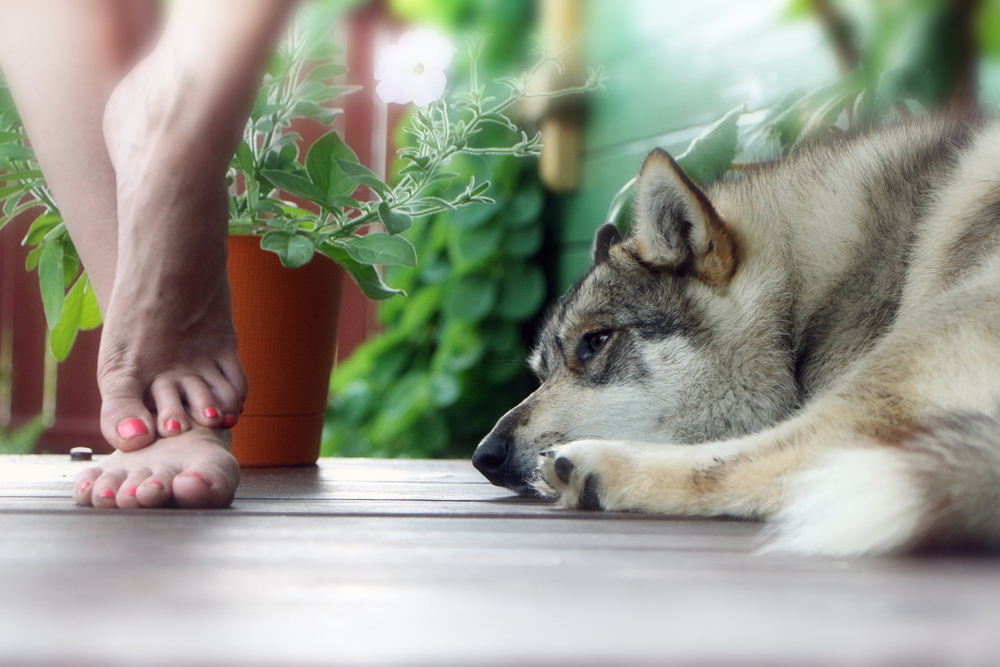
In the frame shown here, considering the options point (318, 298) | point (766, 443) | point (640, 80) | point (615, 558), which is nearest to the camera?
point (615, 558)

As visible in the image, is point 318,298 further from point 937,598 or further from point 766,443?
point 937,598

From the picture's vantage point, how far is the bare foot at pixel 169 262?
1.33 meters

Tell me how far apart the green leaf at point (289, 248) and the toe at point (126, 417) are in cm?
50

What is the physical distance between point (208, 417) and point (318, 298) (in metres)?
0.69

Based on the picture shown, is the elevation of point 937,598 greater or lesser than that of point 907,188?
lesser

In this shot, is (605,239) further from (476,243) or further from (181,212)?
(476,243)

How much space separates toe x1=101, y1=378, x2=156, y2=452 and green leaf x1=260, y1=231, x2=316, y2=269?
50 cm

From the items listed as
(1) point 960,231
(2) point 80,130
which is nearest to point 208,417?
(2) point 80,130

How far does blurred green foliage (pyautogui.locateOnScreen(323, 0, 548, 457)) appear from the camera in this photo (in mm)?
3137

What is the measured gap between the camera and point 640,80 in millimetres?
3217

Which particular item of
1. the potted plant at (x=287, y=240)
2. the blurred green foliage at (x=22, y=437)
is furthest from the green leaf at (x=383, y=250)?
the blurred green foliage at (x=22, y=437)

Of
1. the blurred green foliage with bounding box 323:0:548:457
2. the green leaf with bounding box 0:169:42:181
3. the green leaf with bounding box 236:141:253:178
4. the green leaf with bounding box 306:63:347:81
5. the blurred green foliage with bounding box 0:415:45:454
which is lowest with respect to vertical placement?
the blurred green foliage with bounding box 0:415:45:454

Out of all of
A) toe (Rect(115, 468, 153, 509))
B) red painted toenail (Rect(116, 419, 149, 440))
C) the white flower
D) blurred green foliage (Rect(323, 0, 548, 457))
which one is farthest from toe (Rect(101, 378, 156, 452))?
blurred green foliage (Rect(323, 0, 548, 457))

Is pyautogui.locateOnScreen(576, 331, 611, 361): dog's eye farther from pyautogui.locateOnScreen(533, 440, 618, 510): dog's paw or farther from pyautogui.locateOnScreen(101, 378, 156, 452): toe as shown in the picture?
pyautogui.locateOnScreen(101, 378, 156, 452): toe
